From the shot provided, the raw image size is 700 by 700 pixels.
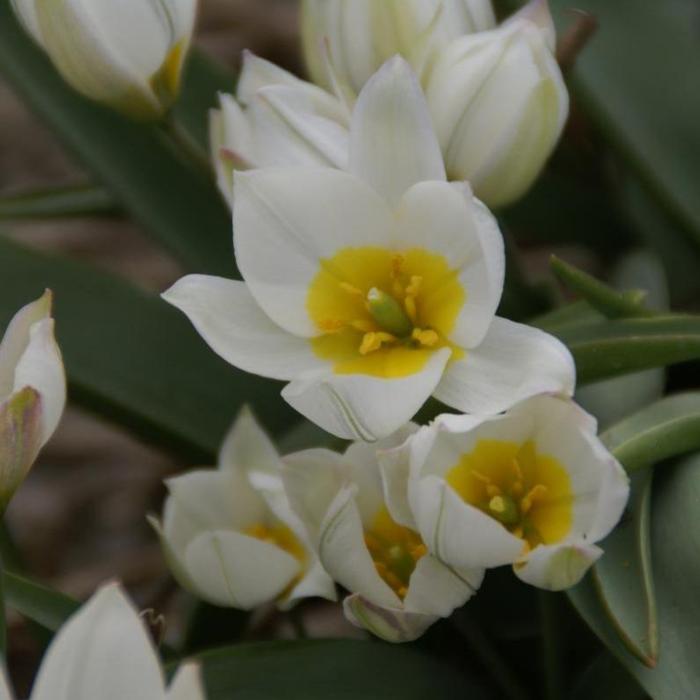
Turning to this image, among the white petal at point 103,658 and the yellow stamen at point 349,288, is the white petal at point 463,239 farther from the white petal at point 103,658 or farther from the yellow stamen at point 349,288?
the white petal at point 103,658

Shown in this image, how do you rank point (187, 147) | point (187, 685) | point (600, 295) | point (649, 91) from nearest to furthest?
point (187, 685) < point (600, 295) < point (187, 147) < point (649, 91)

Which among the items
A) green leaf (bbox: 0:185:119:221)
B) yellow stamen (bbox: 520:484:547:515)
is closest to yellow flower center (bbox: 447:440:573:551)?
yellow stamen (bbox: 520:484:547:515)

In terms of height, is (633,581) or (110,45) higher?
(110,45)

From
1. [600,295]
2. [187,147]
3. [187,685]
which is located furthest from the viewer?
[187,147]

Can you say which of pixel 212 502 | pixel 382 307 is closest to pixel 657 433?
pixel 382 307

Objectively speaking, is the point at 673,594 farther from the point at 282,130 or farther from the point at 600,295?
the point at 282,130

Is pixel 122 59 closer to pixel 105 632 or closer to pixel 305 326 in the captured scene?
pixel 305 326

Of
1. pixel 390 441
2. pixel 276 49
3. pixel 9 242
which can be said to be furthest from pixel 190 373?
pixel 276 49

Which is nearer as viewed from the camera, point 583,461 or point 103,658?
point 103,658
